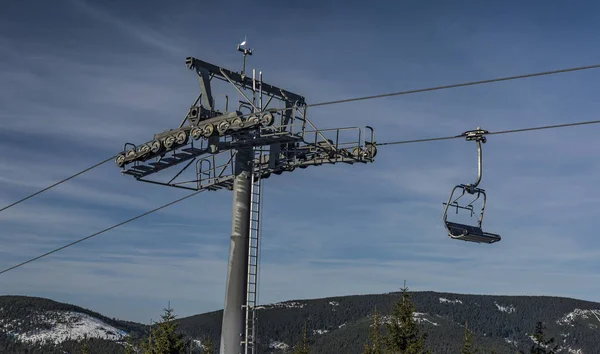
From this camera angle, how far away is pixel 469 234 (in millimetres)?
21359

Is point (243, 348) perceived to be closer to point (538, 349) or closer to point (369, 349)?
point (538, 349)

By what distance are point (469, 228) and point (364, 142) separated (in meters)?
6.21

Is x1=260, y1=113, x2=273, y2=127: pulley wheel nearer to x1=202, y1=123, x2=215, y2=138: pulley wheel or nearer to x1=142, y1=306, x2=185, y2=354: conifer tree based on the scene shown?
x1=202, y1=123, x2=215, y2=138: pulley wheel

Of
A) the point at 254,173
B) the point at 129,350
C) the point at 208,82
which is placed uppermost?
the point at 208,82

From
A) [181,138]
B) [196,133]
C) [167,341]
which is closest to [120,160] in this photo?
[181,138]

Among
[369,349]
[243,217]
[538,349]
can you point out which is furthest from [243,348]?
[369,349]

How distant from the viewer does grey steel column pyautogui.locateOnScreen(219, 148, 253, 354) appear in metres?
27.5

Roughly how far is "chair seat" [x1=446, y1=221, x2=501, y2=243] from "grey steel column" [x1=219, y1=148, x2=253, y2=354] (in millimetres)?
9075

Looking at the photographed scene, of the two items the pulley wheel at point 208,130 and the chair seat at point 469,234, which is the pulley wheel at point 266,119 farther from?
the chair seat at point 469,234

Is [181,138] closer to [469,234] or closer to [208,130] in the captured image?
[208,130]

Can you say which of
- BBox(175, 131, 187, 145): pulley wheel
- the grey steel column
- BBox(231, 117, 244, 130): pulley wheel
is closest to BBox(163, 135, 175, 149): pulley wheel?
BBox(175, 131, 187, 145): pulley wheel

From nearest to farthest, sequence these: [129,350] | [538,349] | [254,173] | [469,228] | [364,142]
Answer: [469,228]
[364,142]
[254,173]
[538,349]
[129,350]

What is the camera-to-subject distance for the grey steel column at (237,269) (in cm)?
2748

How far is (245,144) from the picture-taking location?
27.2 meters
